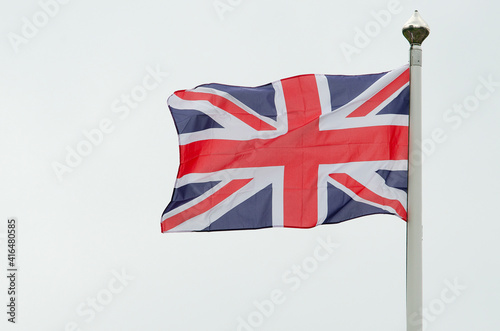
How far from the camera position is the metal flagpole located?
26.7 feet

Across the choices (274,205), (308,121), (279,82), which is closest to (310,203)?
(274,205)

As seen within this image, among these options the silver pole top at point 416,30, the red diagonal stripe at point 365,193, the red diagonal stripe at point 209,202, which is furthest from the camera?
the red diagonal stripe at point 209,202

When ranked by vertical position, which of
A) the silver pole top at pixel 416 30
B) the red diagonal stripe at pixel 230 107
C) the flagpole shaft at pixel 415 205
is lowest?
the flagpole shaft at pixel 415 205

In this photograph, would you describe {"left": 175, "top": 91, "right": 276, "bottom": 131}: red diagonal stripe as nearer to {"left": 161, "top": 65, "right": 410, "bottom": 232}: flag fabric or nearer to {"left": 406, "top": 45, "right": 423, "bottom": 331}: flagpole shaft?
{"left": 161, "top": 65, "right": 410, "bottom": 232}: flag fabric

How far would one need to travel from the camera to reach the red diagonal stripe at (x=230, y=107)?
9656 mm

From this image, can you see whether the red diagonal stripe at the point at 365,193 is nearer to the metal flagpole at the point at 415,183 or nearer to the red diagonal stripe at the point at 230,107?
the metal flagpole at the point at 415,183

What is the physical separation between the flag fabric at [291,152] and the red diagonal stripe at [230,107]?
0.04 ft

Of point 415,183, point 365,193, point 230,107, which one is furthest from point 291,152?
point 415,183

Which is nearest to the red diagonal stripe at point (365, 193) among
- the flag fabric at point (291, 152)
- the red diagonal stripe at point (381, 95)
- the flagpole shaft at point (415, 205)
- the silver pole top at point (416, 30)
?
the flag fabric at point (291, 152)

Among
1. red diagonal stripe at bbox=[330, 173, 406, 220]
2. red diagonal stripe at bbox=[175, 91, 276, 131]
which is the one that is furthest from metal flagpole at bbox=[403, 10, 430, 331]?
red diagonal stripe at bbox=[175, 91, 276, 131]

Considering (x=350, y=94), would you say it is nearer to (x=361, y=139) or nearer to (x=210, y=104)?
(x=361, y=139)

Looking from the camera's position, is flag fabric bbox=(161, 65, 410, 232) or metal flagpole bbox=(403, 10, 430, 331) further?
flag fabric bbox=(161, 65, 410, 232)

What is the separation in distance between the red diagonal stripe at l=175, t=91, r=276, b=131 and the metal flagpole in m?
2.03

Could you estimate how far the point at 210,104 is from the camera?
32.1 ft
